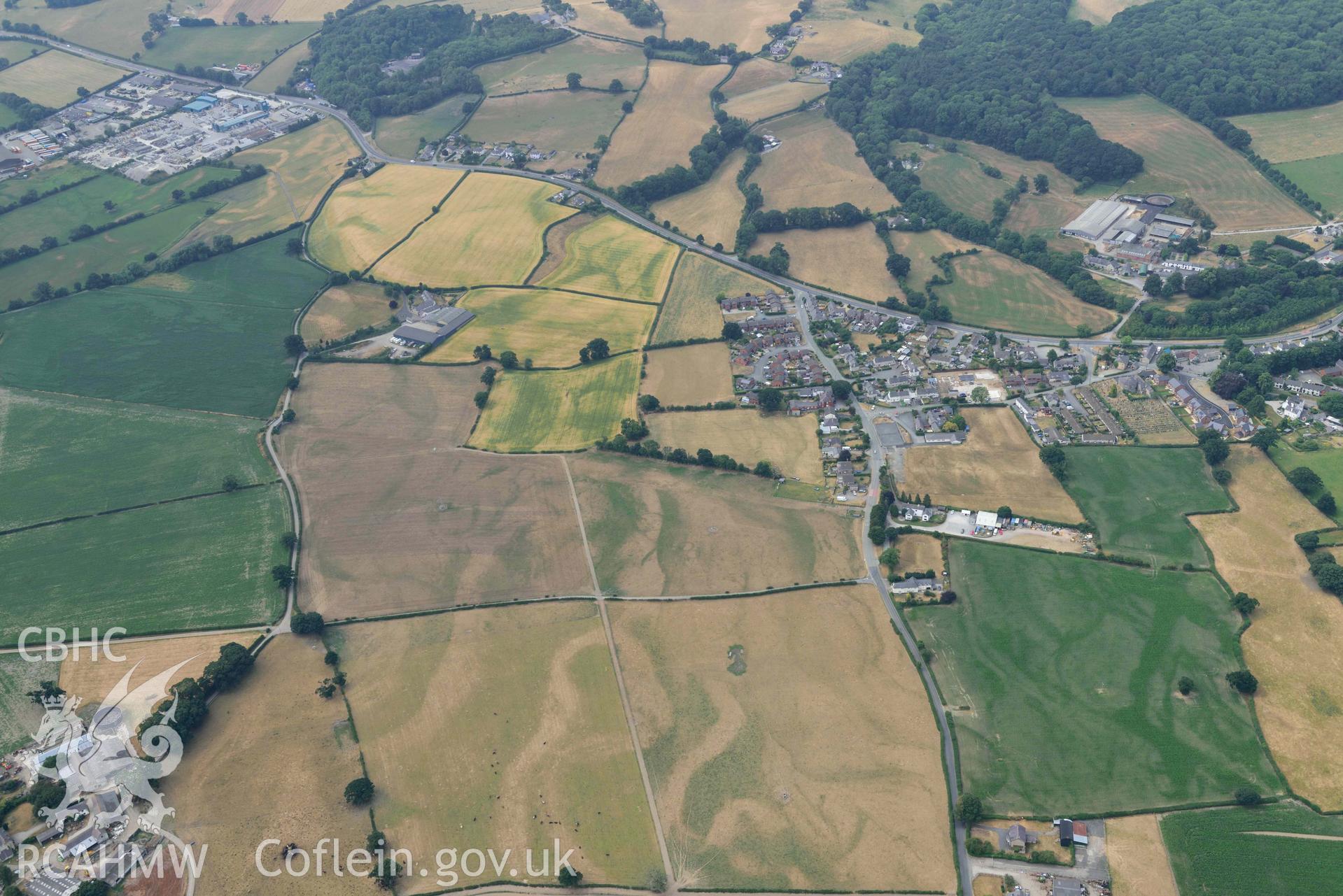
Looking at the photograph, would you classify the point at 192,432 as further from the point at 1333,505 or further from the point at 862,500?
the point at 1333,505

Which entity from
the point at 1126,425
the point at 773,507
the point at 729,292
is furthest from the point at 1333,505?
the point at 729,292

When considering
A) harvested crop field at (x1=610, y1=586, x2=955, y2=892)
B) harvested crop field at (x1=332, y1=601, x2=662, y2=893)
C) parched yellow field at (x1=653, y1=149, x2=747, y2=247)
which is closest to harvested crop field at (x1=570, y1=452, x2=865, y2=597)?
harvested crop field at (x1=610, y1=586, x2=955, y2=892)

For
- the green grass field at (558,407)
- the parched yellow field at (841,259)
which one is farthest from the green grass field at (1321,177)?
the green grass field at (558,407)

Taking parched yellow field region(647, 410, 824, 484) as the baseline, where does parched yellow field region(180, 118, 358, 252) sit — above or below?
below

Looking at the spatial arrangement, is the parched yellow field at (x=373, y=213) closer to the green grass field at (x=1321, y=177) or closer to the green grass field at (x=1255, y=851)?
the green grass field at (x=1255, y=851)

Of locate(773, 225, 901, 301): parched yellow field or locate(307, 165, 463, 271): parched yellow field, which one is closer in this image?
locate(773, 225, 901, 301): parched yellow field

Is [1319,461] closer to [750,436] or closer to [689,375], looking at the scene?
[750,436]

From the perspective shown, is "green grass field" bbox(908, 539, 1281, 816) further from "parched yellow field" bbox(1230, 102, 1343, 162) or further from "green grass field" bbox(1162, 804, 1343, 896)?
"parched yellow field" bbox(1230, 102, 1343, 162)
